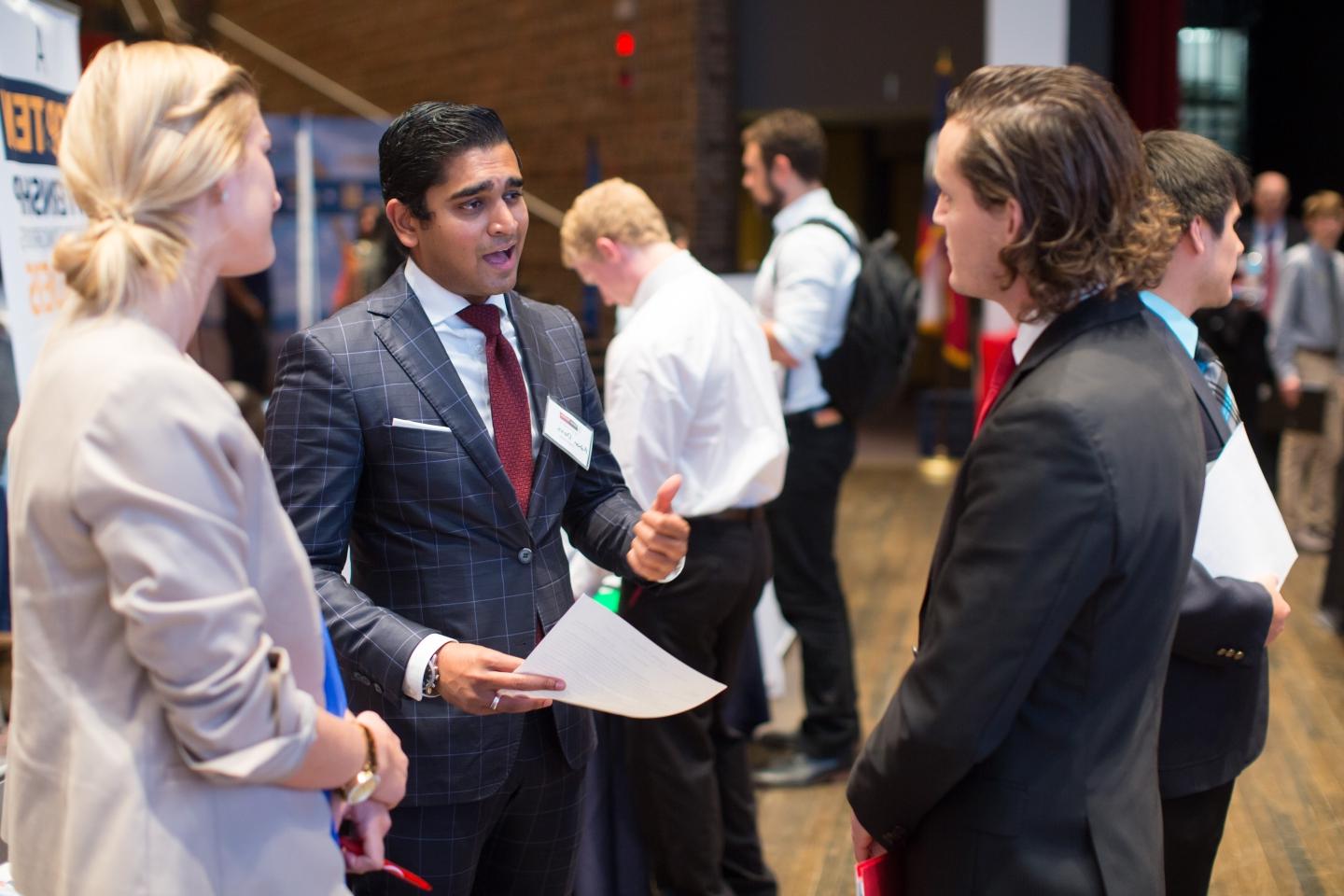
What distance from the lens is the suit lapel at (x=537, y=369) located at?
1.66 m

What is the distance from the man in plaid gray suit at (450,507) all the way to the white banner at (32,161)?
0.95m

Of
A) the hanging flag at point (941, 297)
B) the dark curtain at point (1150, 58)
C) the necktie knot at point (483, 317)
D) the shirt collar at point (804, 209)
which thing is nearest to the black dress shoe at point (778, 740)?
the shirt collar at point (804, 209)

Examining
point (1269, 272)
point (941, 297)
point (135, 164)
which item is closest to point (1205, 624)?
point (135, 164)

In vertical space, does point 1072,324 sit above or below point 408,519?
above

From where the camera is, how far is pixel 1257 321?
5.99 m

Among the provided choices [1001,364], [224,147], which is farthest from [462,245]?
[1001,364]

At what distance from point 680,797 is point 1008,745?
1492mm

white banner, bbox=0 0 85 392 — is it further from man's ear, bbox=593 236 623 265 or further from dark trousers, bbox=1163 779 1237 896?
dark trousers, bbox=1163 779 1237 896

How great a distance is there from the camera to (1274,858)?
9.69ft

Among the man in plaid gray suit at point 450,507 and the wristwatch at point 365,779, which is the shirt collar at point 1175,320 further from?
the wristwatch at point 365,779

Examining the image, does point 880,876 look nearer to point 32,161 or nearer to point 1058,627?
point 1058,627

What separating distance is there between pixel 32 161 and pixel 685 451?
1395 mm

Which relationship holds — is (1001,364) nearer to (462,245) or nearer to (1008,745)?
(1008,745)

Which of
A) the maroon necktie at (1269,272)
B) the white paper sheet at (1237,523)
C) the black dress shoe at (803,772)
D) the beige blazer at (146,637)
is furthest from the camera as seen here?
the maroon necktie at (1269,272)
